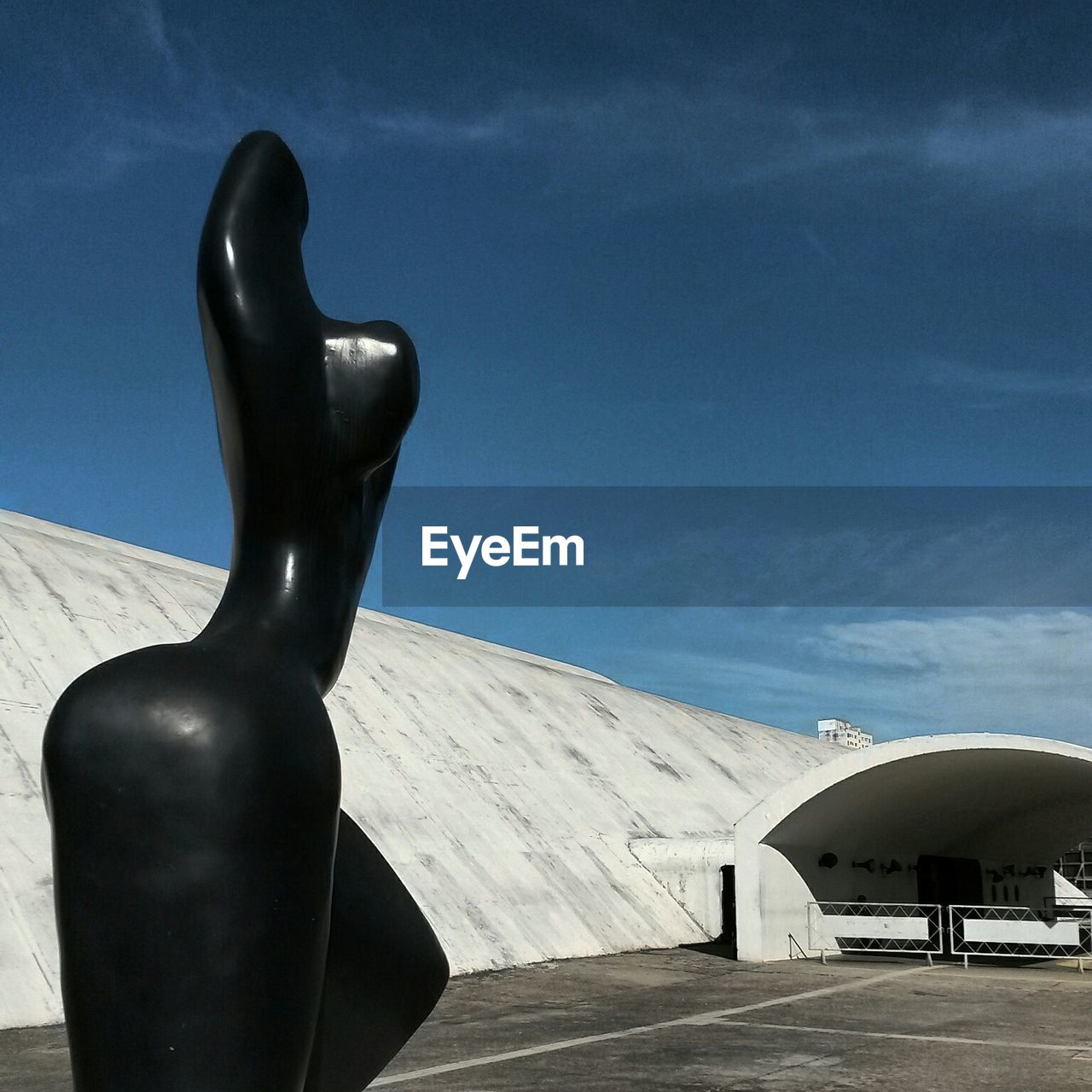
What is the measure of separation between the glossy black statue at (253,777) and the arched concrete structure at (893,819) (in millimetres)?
14758

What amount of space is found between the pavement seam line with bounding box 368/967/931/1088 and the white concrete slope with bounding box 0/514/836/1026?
359 cm

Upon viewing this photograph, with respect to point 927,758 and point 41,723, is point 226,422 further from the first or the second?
point 927,758

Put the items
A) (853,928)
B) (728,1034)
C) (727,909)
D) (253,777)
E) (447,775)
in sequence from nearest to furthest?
1. (253,777)
2. (728,1034)
3. (853,928)
4. (447,775)
5. (727,909)

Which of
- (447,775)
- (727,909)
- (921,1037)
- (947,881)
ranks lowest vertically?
(921,1037)

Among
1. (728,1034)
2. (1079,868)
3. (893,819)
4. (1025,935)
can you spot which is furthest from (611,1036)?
(1079,868)

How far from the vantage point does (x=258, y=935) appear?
9.89 ft

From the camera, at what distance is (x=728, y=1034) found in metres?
11.5

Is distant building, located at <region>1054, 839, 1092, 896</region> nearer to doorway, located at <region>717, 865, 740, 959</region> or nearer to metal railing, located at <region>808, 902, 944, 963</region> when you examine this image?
metal railing, located at <region>808, 902, 944, 963</region>

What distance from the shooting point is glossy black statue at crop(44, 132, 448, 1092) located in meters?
2.95

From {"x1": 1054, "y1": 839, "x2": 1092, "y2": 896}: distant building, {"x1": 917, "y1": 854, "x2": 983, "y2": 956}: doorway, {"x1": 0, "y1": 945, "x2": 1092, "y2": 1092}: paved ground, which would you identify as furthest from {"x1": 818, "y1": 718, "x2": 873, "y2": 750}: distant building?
{"x1": 0, "y1": 945, "x2": 1092, "y2": 1092}: paved ground

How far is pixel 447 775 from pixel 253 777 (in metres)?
16.5

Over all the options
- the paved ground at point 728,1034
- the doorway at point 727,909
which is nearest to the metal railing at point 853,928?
the doorway at point 727,909

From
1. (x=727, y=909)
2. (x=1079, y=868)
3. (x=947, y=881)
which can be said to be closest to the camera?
(x=727, y=909)

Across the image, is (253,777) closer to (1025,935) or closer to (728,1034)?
(728,1034)
